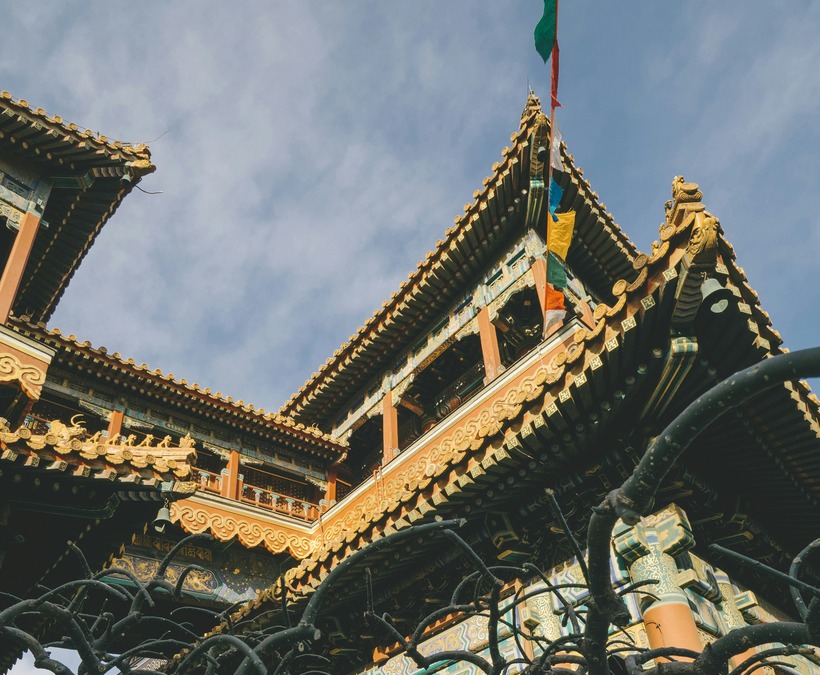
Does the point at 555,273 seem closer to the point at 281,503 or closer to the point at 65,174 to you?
Result: the point at 281,503

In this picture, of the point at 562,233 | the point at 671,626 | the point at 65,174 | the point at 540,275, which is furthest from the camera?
the point at 65,174

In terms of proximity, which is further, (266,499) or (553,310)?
(266,499)

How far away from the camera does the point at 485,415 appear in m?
10.2

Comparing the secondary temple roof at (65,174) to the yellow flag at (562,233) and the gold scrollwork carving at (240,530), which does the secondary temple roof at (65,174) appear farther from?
the yellow flag at (562,233)

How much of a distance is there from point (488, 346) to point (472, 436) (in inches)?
146

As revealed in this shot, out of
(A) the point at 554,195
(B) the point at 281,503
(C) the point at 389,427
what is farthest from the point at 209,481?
(A) the point at 554,195

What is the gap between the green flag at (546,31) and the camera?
1064 centimetres

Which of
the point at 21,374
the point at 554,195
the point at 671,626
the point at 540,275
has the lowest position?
the point at 671,626

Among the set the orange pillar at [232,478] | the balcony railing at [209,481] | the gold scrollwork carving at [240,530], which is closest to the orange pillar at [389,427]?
→ the gold scrollwork carving at [240,530]

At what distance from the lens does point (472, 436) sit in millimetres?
8633

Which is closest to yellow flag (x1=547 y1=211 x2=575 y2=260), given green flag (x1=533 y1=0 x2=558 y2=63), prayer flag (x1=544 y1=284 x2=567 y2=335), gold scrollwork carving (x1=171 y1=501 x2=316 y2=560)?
prayer flag (x1=544 y1=284 x2=567 y2=335)

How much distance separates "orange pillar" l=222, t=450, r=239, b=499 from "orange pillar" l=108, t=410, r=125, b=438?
2.07 meters

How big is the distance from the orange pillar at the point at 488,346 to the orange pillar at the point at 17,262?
281 inches

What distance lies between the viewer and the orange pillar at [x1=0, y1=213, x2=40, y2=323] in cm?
1050
